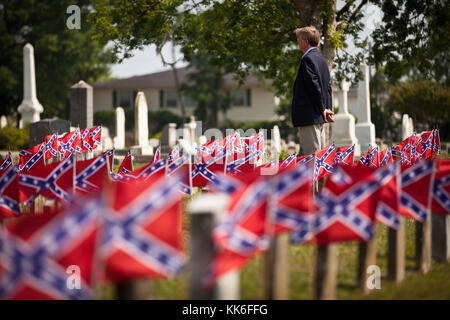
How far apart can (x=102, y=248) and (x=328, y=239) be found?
1574mm

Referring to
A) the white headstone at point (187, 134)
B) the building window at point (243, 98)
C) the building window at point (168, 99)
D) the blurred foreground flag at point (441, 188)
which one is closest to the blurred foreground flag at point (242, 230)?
the blurred foreground flag at point (441, 188)

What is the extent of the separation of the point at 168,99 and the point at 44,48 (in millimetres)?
13496

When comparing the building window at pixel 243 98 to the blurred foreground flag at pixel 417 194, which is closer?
the blurred foreground flag at pixel 417 194

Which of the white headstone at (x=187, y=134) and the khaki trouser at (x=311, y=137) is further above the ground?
the white headstone at (x=187, y=134)

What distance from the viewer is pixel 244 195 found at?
12.7 ft

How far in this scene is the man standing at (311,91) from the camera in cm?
760

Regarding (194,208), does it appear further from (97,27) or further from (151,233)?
(97,27)

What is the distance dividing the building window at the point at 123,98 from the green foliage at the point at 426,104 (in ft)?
86.0

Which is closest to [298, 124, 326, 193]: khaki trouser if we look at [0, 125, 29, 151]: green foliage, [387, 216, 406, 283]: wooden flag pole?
[387, 216, 406, 283]: wooden flag pole

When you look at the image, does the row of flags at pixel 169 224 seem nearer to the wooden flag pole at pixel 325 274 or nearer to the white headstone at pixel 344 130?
the wooden flag pole at pixel 325 274

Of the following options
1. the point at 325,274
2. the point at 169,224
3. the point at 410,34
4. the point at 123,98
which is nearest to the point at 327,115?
the point at 325,274

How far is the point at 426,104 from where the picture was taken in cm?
3225

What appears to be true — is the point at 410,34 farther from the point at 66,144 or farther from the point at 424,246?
the point at 424,246

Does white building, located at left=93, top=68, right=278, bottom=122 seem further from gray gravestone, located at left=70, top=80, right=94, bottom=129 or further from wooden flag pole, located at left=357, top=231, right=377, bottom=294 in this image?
wooden flag pole, located at left=357, top=231, right=377, bottom=294
